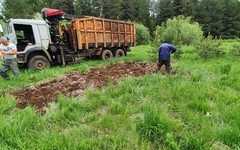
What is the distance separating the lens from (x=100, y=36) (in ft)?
26.9

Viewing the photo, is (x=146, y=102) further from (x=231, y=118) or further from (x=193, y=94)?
(x=231, y=118)

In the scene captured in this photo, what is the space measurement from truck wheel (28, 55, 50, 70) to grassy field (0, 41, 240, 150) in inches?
141

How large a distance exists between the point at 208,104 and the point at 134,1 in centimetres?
4551

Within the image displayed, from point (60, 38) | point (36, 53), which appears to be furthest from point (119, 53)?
point (36, 53)

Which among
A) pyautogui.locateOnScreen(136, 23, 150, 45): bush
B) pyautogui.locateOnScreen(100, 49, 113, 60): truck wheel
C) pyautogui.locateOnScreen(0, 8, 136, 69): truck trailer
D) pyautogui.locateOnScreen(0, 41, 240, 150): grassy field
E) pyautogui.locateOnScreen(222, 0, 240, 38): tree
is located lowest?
pyautogui.locateOnScreen(0, 41, 240, 150): grassy field

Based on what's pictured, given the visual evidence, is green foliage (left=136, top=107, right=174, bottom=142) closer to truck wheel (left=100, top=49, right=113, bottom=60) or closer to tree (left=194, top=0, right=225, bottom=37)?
truck wheel (left=100, top=49, right=113, bottom=60)

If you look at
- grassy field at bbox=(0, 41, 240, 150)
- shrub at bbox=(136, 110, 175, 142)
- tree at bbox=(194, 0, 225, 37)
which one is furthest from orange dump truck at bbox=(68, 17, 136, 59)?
tree at bbox=(194, 0, 225, 37)

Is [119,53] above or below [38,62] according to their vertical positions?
above

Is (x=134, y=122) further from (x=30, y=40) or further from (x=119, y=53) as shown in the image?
(x=119, y=53)

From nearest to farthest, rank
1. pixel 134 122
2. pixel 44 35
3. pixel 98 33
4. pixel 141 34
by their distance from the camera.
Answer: pixel 134 122, pixel 44 35, pixel 98 33, pixel 141 34

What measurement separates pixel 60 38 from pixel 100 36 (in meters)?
2.45

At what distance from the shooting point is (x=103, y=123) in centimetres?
221

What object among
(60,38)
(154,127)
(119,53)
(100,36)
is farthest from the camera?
(119,53)

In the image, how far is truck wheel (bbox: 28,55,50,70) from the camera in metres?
6.04
